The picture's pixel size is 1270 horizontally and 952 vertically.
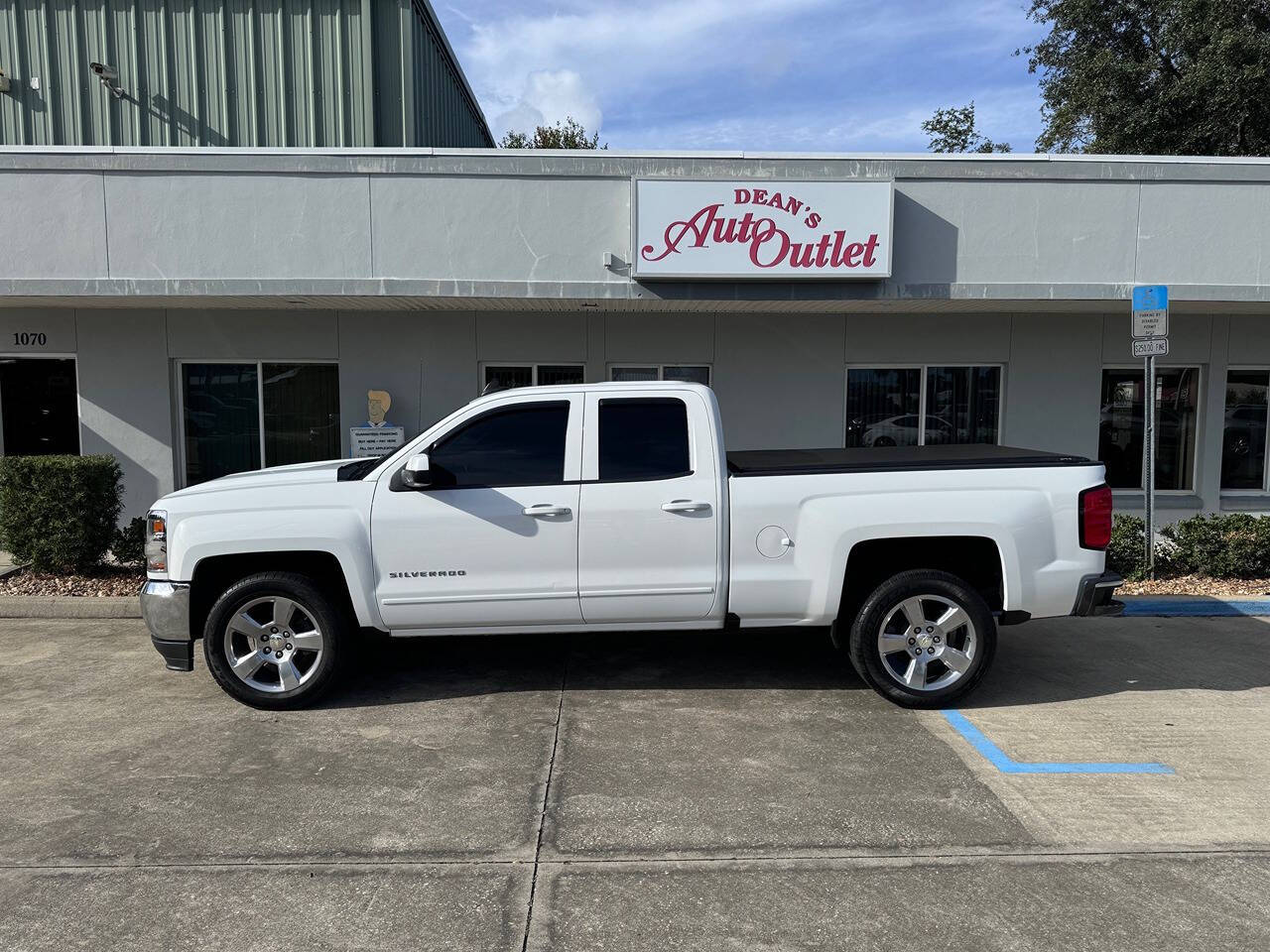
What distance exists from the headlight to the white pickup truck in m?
0.01

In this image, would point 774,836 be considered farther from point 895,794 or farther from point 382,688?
point 382,688

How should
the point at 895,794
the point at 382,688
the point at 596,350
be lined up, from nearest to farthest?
1. the point at 895,794
2. the point at 382,688
3. the point at 596,350

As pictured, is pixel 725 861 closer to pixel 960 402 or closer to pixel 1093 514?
pixel 1093 514

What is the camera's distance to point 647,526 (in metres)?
5.37

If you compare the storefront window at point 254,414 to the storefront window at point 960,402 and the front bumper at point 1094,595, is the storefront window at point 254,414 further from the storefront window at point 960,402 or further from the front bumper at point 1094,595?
the front bumper at point 1094,595

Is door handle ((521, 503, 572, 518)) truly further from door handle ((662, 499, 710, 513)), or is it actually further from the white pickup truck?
door handle ((662, 499, 710, 513))

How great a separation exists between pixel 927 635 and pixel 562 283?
569 centimetres

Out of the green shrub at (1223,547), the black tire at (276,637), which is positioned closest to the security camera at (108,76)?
the black tire at (276,637)

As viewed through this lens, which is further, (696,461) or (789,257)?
(789,257)

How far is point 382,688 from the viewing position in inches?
232

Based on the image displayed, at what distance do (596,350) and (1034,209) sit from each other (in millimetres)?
5177

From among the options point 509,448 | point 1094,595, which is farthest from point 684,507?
point 1094,595

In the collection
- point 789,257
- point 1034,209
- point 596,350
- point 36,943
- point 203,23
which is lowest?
point 36,943

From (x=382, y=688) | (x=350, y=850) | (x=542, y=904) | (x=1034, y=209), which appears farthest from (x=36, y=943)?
(x=1034, y=209)
